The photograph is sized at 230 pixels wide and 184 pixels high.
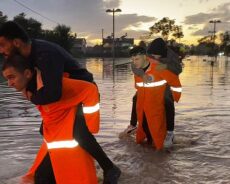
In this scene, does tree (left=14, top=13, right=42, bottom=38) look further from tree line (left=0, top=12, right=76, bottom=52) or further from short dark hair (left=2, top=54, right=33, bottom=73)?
short dark hair (left=2, top=54, right=33, bottom=73)

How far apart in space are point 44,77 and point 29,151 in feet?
11.9

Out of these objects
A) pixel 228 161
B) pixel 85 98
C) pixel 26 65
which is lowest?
pixel 228 161

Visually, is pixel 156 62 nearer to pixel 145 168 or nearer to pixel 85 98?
pixel 145 168

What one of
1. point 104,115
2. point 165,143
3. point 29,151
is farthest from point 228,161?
point 104,115

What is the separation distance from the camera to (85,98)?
393cm

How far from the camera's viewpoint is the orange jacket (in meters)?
3.87

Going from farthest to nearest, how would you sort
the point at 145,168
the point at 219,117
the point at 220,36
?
1. the point at 220,36
2. the point at 219,117
3. the point at 145,168

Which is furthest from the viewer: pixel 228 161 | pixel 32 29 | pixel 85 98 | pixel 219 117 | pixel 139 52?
pixel 32 29

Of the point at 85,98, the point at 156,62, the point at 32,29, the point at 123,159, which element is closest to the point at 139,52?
the point at 156,62

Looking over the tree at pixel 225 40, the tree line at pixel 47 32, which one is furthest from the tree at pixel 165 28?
the tree at pixel 225 40

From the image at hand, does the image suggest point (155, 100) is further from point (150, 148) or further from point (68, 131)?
point (68, 131)

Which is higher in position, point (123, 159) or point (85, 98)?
point (85, 98)

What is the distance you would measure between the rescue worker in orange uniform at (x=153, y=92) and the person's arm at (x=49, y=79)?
3382 millimetres

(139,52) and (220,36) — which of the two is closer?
(139,52)
